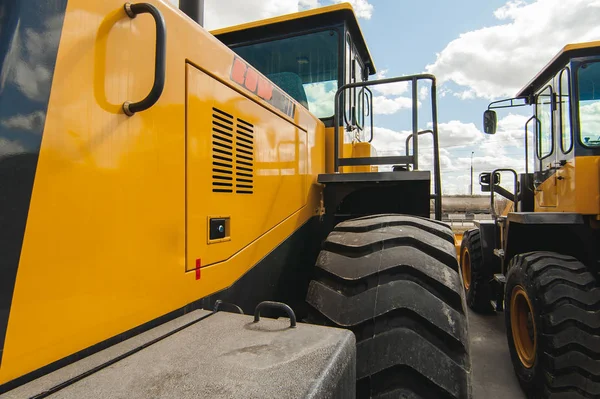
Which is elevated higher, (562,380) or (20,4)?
(20,4)

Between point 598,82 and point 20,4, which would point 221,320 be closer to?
point 20,4

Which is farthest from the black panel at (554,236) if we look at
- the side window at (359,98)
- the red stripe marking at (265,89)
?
the red stripe marking at (265,89)

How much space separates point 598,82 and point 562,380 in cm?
261

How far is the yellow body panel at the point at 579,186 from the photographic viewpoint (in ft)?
10.2

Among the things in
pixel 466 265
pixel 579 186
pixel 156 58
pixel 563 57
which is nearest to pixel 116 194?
pixel 156 58

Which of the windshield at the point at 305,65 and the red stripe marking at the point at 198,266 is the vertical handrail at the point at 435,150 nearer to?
the windshield at the point at 305,65

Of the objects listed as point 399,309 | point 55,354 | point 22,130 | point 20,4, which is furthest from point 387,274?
point 20,4

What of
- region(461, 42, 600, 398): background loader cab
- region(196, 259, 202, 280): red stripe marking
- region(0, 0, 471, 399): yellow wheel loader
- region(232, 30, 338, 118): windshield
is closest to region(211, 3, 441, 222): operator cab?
region(232, 30, 338, 118): windshield

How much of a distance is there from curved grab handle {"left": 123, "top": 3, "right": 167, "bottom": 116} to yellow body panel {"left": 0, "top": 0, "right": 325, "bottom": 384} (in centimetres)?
2

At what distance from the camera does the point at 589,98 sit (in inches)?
138

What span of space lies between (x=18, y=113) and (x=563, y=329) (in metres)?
3.13

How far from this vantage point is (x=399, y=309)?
153 cm

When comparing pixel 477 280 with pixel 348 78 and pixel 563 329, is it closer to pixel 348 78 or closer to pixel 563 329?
pixel 563 329

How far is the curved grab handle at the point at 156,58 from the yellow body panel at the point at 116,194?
0.02 metres
